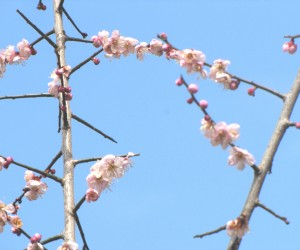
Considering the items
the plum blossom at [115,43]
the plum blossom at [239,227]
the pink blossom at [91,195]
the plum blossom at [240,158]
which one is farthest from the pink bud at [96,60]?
the plum blossom at [239,227]

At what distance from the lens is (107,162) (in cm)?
548

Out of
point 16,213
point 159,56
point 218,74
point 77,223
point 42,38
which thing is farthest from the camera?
point 159,56

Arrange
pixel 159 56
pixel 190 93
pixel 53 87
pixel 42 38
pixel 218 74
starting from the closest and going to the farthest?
pixel 190 93, pixel 218 74, pixel 53 87, pixel 42 38, pixel 159 56

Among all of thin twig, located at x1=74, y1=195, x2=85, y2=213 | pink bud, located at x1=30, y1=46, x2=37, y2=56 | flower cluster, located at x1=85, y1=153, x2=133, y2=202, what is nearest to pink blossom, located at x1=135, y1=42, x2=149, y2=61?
pink bud, located at x1=30, y1=46, x2=37, y2=56

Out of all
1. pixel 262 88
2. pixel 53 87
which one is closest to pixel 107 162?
pixel 53 87

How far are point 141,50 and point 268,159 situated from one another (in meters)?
3.35

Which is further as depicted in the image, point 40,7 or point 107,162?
point 40,7

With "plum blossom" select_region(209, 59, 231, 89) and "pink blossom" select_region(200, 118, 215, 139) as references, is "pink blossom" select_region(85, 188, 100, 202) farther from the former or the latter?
"pink blossom" select_region(200, 118, 215, 139)

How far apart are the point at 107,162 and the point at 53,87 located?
86 cm

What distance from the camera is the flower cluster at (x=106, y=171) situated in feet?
17.8

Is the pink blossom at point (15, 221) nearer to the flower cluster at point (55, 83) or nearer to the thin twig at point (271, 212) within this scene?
the flower cluster at point (55, 83)

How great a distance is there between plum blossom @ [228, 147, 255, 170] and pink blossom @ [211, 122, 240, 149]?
6 cm

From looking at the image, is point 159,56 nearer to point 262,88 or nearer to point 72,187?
point 72,187

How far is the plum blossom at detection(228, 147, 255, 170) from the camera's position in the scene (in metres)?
3.77
